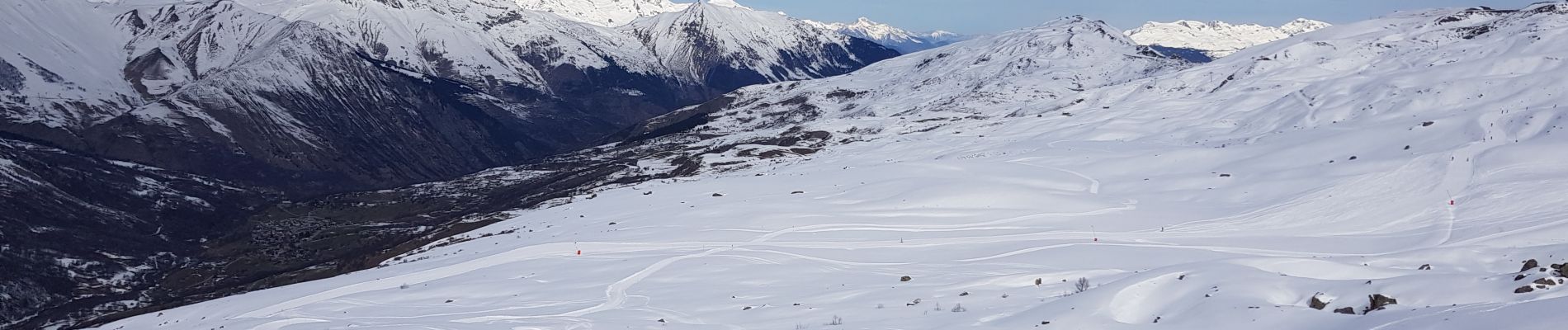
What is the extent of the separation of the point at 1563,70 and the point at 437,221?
112679mm

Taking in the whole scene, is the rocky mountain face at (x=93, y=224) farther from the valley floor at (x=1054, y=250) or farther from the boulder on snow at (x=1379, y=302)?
the boulder on snow at (x=1379, y=302)

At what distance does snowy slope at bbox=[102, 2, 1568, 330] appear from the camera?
1911cm

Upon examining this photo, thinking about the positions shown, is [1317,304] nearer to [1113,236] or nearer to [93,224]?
[1113,236]

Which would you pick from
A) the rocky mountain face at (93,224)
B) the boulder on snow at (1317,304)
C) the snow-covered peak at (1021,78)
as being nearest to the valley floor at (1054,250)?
the boulder on snow at (1317,304)

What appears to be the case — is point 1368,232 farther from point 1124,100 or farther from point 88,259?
point 88,259

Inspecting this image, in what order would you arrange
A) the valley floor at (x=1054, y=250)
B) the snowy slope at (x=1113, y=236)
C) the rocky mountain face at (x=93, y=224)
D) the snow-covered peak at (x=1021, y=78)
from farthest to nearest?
the snow-covered peak at (x=1021, y=78) → the rocky mountain face at (x=93, y=224) → the snowy slope at (x=1113, y=236) → the valley floor at (x=1054, y=250)

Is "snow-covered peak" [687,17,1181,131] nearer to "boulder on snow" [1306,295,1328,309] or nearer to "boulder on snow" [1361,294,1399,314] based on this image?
"boulder on snow" [1306,295,1328,309]

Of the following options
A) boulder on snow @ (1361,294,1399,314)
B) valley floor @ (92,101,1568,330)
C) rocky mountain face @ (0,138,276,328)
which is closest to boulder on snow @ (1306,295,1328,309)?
valley floor @ (92,101,1568,330)

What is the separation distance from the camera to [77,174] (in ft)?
538

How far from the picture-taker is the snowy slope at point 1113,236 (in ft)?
62.7

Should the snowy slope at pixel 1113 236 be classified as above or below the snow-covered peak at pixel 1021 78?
below

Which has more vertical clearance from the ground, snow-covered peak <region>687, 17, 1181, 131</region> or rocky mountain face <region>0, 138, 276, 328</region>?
snow-covered peak <region>687, 17, 1181, 131</region>

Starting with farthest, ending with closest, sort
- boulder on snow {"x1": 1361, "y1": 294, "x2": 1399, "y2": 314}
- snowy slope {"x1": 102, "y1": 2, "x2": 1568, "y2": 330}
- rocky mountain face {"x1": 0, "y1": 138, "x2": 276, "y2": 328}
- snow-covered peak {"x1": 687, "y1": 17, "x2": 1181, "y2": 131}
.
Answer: snow-covered peak {"x1": 687, "y1": 17, "x2": 1181, "y2": 131} < rocky mountain face {"x1": 0, "y1": 138, "x2": 276, "y2": 328} < snowy slope {"x1": 102, "y1": 2, "x2": 1568, "y2": 330} < boulder on snow {"x1": 1361, "y1": 294, "x2": 1399, "y2": 314}

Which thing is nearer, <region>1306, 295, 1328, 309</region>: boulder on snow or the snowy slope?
Answer: <region>1306, 295, 1328, 309</region>: boulder on snow
